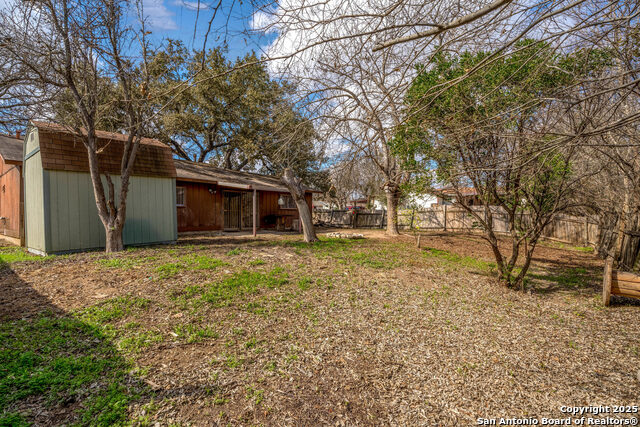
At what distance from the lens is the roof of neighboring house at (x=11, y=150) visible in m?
9.08

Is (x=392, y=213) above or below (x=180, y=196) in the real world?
below

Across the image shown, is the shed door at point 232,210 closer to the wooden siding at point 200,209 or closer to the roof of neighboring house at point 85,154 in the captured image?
the wooden siding at point 200,209

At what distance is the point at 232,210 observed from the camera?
51.3ft

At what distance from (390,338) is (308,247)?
17.2 ft

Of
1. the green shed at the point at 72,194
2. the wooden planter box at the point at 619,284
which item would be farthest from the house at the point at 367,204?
the wooden planter box at the point at 619,284

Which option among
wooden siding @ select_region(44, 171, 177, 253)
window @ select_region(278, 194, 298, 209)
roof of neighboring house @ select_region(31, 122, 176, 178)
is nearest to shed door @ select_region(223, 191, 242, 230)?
window @ select_region(278, 194, 298, 209)

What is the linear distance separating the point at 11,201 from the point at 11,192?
299 millimetres

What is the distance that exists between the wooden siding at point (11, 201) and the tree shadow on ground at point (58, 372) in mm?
7646

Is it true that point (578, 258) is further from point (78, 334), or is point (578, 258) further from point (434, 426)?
point (78, 334)

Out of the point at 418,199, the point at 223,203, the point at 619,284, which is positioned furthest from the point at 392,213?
the point at 619,284

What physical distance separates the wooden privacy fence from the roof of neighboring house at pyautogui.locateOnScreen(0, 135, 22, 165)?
507 inches

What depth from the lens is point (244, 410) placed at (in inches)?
94.6

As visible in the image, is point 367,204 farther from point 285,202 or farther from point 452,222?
point 285,202

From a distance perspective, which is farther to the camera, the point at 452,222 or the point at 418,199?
the point at 452,222
